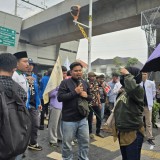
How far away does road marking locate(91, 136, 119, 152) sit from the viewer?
18.6ft

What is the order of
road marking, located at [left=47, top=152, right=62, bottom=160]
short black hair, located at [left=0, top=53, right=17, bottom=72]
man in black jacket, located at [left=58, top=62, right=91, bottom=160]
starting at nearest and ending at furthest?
short black hair, located at [left=0, top=53, right=17, bottom=72] < man in black jacket, located at [left=58, top=62, right=91, bottom=160] < road marking, located at [left=47, top=152, right=62, bottom=160]

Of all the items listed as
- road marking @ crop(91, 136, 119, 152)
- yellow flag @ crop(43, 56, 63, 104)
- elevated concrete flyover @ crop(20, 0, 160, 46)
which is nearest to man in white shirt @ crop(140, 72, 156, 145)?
road marking @ crop(91, 136, 119, 152)

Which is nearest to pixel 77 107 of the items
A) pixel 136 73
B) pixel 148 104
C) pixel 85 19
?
pixel 136 73

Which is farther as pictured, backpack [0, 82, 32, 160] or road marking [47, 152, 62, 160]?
A: road marking [47, 152, 62, 160]

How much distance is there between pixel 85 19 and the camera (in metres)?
15.0

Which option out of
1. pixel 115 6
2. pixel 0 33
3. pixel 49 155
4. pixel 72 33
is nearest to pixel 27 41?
pixel 0 33

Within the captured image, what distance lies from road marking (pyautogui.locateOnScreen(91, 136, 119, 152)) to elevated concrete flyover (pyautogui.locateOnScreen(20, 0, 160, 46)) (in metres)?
7.72

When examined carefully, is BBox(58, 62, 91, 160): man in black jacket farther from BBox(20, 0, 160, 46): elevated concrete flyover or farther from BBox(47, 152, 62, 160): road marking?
BBox(20, 0, 160, 46): elevated concrete flyover

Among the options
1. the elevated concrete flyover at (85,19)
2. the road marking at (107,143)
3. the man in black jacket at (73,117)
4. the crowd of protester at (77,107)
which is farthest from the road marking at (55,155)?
the elevated concrete flyover at (85,19)

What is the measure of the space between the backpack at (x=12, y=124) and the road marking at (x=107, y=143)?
3735 mm

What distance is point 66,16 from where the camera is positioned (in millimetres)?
15734

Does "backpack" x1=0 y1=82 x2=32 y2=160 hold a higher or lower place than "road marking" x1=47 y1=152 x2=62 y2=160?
higher

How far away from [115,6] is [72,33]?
15.2ft

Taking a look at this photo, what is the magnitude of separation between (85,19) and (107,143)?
1046cm
